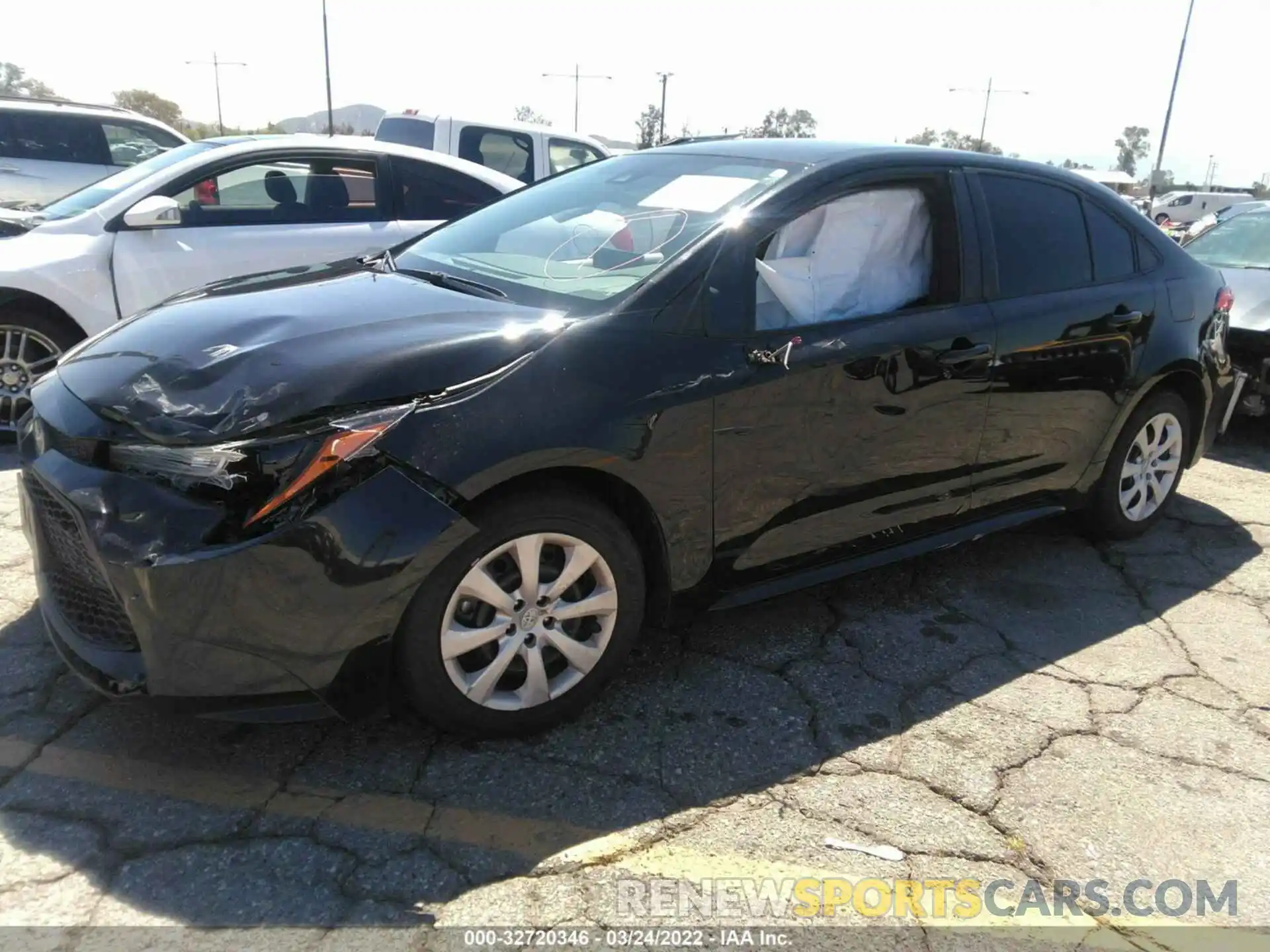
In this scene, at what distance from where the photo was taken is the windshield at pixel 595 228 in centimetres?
301

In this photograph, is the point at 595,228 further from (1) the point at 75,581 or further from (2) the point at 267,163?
(2) the point at 267,163

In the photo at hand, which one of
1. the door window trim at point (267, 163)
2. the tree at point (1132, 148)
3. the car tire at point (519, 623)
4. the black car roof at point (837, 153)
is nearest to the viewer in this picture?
the car tire at point (519, 623)

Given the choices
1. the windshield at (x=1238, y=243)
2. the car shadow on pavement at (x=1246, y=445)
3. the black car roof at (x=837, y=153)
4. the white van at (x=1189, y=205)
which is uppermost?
the black car roof at (x=837, y=153)

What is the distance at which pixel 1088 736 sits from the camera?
3031mm

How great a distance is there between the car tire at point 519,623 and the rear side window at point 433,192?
13.1 ft

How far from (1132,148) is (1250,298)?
112261 mm

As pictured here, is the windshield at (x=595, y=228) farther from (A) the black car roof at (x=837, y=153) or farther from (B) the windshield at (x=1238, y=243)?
(B) the windshield at (x=1238, y=243)

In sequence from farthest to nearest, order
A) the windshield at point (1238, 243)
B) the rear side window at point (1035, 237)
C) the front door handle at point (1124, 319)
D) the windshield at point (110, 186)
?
the windshield at point (1238, 243)
the windshield at point (110, 186)
the front door handle at point (1124, 319)
the rear side window at point (1035, 237)

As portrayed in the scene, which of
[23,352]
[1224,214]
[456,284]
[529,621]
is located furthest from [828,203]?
[1224,214]

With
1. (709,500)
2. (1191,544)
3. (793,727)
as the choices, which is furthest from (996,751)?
(1191,544)

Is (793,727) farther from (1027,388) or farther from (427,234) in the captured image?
(427,234)

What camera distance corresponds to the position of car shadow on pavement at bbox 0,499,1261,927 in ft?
7.43

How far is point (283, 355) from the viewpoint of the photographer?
2527 millimetres

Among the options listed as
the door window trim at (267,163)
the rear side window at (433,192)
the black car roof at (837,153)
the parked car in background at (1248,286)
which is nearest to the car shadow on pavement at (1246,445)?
the parked car in background at (1248,286)
